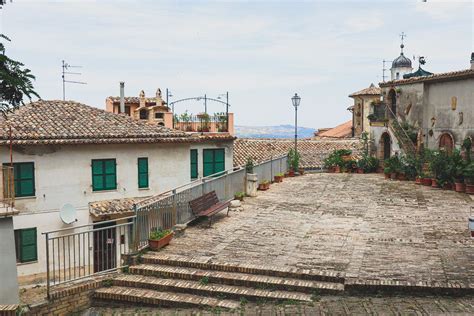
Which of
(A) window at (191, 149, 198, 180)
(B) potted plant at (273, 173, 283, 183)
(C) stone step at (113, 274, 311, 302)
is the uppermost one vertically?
(A) window at (191, 149, 198, 180)

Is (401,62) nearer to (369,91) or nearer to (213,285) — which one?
(369,91)

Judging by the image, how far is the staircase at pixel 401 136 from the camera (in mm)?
26288

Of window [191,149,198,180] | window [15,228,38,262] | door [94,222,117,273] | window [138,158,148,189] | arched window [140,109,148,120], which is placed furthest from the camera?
arched window [140,109,148,120]

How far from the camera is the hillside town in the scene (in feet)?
29.9

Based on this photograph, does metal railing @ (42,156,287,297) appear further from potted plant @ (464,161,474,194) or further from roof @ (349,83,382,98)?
roof @ (349,83,382,98)

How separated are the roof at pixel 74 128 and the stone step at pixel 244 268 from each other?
10.1m

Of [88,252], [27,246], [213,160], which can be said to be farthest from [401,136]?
[88,252]

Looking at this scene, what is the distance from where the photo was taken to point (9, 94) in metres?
8.46

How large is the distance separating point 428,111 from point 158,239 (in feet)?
63.3

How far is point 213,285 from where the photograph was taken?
976cm

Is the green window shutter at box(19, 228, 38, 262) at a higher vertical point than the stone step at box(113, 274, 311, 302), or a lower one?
lower

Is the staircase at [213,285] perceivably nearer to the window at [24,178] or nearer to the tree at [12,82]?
the tree at [12,82]

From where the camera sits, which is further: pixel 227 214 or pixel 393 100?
pixel 393 100

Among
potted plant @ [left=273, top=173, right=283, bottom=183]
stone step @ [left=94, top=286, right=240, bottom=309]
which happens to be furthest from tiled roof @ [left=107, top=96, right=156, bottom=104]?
stone step @ [left=94, top=286, right=240, bottom=309]
